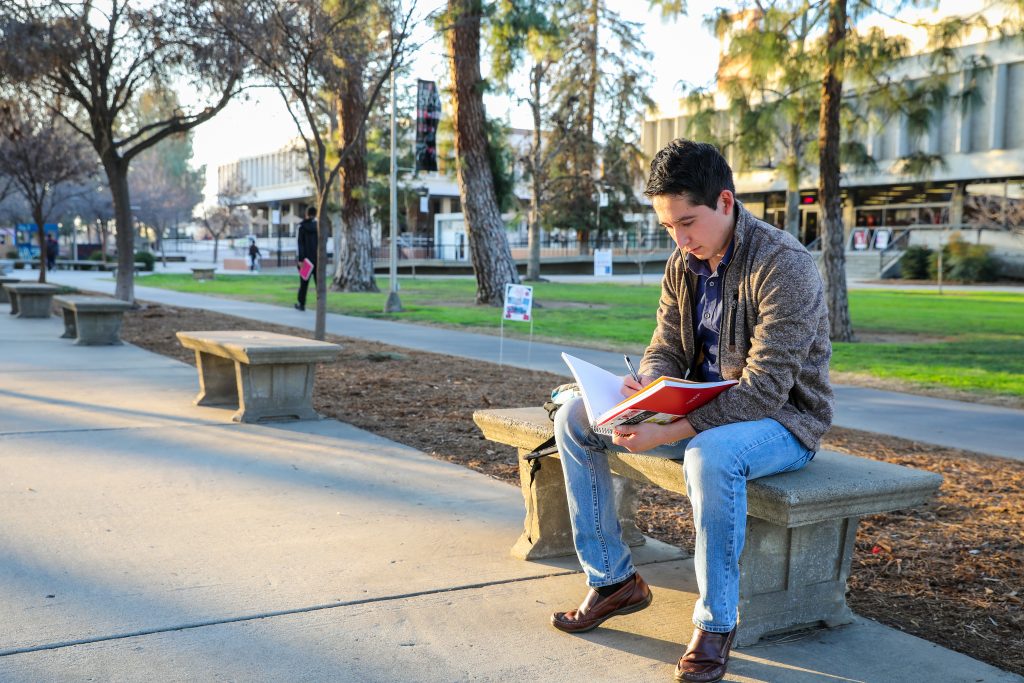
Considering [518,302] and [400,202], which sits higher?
[400,202]

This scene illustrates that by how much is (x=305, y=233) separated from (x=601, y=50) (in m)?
18.2

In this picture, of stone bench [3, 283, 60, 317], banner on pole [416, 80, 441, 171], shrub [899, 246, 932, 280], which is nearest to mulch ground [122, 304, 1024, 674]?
stone bench [3, 283, 60, 317]

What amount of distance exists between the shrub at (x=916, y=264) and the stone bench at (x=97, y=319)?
119ft

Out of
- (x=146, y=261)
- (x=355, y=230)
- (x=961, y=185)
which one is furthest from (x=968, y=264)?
(x=146, y=261)

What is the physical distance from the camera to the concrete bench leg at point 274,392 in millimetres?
7162

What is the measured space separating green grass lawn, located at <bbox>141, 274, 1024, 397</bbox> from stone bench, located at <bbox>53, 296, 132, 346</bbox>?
531 cm

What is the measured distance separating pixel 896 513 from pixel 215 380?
5.25m

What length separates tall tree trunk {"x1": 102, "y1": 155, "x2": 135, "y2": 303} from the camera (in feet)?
57.2

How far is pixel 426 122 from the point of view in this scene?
818 inches

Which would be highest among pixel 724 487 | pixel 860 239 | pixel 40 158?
pixel 40 158

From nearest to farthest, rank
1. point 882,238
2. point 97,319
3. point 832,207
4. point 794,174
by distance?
point 97,319 → point 832,207 → point 794,174 → point 882,238

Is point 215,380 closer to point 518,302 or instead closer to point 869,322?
point 518,302

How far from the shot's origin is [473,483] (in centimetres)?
556

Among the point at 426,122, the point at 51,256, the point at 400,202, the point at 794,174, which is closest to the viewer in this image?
the point at 794,174
